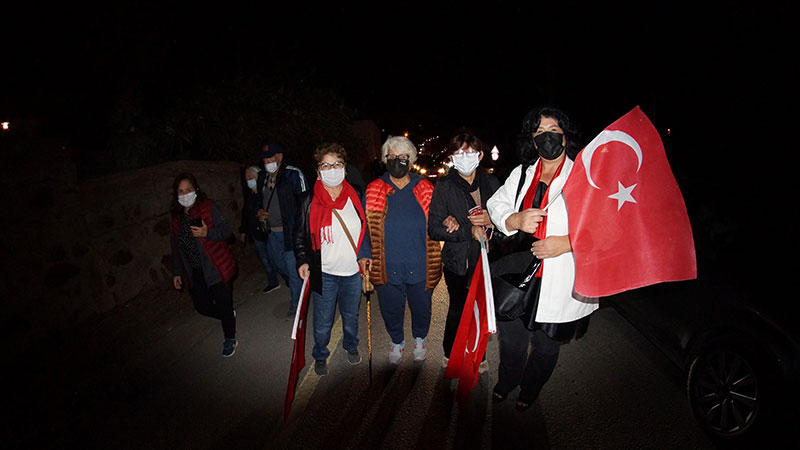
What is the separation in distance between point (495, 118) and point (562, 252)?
882 inches

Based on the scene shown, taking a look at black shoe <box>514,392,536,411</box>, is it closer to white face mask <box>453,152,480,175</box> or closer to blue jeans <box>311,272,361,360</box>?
blue jeans <box>311,272,361,360</box>

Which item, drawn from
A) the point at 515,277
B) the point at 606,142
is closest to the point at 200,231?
the point at 515,277

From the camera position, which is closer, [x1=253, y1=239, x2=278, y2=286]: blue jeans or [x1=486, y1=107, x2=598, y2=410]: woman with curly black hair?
[x1=486, y1=107, x2=598, y2=410]: woman with curly black hair

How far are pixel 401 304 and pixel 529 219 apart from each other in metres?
1.60

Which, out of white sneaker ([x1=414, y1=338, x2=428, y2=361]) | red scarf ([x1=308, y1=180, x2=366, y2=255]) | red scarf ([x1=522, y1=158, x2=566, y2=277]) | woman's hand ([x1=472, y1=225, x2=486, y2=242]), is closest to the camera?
red scarf ([x1=522, y1=158, x2=566, y2=277])

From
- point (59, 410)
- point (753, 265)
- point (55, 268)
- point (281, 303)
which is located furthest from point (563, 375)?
point (55, 268)

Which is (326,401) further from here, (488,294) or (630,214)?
(630,214)

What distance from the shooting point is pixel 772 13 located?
288 inches

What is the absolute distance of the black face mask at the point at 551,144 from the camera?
2389 millimetres

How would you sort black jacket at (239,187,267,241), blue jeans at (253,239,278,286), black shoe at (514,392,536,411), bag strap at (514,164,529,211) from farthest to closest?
1. blue jeans at (253,239,278,286)
2. black jacket at (239,187,267,241)
3. black shoe at (514,392,536,411)
4. bag strap at (514,164,529,211)

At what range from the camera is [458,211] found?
3016 millimetres

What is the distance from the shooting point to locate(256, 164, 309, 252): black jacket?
4.43 meters

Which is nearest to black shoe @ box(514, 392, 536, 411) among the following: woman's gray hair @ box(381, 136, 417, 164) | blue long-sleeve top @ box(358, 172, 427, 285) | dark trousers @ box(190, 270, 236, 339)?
blue long-sleeve top @ box(358, 172, 427, 285)

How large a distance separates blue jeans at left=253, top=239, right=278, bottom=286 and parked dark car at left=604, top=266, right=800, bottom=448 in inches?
191
